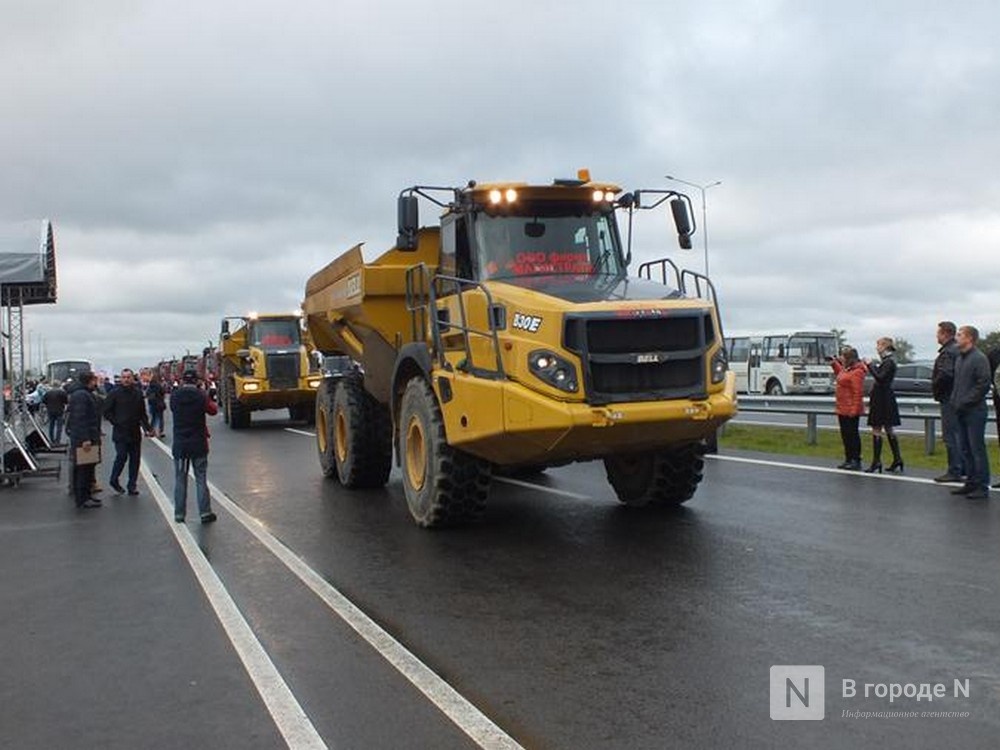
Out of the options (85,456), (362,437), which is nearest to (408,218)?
(362,437)

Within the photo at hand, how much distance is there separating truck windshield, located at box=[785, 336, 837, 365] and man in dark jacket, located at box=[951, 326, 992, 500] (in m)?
27.8

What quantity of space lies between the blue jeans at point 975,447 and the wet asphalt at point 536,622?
599 mm

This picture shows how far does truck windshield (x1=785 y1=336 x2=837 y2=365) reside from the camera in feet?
122

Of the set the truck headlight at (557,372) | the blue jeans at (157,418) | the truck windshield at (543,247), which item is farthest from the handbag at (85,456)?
the blue jeans at (157,418)

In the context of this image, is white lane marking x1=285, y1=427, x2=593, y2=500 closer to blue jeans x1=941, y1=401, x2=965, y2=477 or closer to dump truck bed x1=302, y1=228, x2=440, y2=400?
dump truck bed x1=302, y1=228, x2=440, y2=400

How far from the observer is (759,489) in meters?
11.1

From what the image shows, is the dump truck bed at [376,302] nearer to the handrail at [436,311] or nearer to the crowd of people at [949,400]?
the handrail at [436,311]

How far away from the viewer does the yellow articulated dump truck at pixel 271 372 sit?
1011 inches

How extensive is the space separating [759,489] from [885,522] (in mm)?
2429

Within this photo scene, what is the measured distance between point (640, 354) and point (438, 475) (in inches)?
84.6

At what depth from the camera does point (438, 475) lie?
851 cm

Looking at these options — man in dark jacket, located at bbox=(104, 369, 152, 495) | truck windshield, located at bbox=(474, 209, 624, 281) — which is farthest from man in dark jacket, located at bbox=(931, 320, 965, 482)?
man in dark jacket, located at bbox=(104, 369, 152, 495)

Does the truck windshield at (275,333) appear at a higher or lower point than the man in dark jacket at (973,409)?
higher

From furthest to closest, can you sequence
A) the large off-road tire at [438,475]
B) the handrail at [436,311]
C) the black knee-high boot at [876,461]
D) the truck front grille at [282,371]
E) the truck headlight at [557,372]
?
the truck front grille at [282,371] < the black knee-high boot at [876,461] < the large off-road tire at [438,475] < the handrail at [436,311] < the truck headlight at [557,372]
